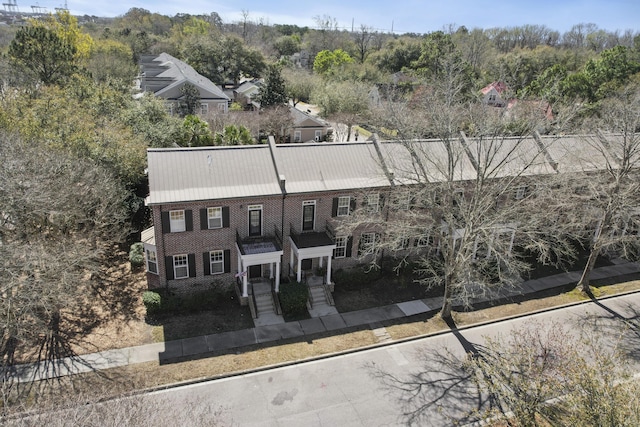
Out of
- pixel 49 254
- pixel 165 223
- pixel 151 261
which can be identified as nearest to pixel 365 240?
pixel 165 223

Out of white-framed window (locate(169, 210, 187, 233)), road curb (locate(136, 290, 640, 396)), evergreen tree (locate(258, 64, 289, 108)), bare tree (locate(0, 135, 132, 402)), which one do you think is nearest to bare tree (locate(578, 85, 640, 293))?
road curb (locate(136, 290, 640, 396))

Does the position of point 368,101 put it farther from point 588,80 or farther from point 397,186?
point 397,186

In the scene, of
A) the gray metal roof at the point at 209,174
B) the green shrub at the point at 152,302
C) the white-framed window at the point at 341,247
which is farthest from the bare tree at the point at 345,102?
the green shrub at the point at 152,302

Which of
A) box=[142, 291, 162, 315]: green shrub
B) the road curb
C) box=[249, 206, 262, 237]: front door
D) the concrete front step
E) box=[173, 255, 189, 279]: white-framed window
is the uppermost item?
box=[249, 206, 262, 237]: front door

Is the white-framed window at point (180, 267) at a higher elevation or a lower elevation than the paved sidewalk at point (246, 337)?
higher

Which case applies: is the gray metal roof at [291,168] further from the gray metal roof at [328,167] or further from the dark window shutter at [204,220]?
the dark window shutter at [204,220]

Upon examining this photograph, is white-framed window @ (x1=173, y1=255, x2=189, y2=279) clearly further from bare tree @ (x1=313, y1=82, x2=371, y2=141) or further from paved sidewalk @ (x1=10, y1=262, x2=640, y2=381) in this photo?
bare tree @ (x1=313, y1=82, x2=371, y2=141)
